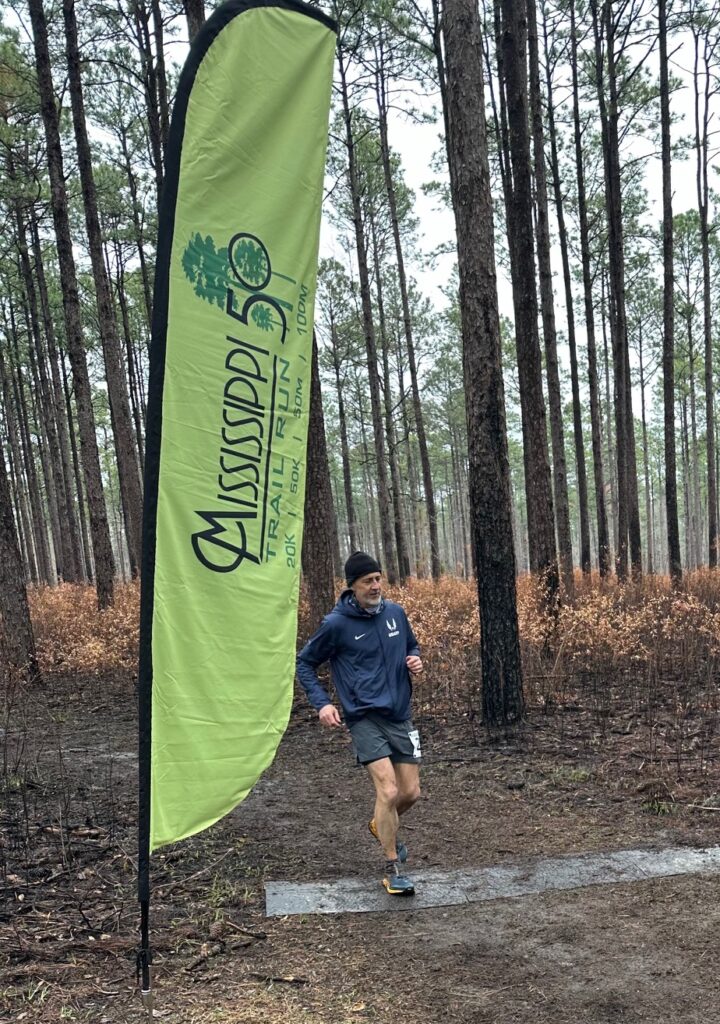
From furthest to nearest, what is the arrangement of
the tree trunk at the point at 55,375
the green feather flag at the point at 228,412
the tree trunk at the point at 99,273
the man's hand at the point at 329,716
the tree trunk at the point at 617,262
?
1. the tree trunk at the point at 55,375
2. the tree trunk at the point at 617,262
3. the tree trunk at the point at 99,273
4. the man's hand at the point at 329,716
5. the green feather flag at the point at 228,412

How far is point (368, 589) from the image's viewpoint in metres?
4.09

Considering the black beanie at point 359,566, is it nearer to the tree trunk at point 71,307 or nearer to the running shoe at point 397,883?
the running shoe at point 397,883

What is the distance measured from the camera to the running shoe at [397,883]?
156 inches

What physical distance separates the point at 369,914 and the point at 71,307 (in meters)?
11.6

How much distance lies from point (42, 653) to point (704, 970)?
952 centimetres

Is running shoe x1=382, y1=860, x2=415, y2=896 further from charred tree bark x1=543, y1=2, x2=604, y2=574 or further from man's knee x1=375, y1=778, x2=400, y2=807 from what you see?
charred tree bark x1=543, y1=2, x2=604, y2=574

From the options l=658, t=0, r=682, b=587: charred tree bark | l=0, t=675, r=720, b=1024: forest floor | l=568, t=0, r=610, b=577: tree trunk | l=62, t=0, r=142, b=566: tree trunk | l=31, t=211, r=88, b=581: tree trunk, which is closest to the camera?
l=0, t=675, r=720, b=1024: forest floor

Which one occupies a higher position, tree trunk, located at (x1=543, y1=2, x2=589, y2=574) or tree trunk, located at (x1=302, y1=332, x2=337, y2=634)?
tree trunk, located at (x1=543, y1=2, x2=589, y2=574)

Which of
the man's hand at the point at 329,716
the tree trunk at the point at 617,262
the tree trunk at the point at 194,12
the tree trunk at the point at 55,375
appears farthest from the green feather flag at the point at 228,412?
the tree trunk at the point at 55,375

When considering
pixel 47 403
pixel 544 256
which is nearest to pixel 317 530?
pixel 544 256

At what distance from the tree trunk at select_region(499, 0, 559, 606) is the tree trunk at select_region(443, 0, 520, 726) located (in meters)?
2.62

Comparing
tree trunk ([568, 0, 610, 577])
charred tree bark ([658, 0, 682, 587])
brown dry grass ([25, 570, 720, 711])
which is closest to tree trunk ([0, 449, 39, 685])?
brown dry grass ([25, 570, 720, 711])

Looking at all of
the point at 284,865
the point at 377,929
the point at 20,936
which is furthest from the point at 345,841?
the point at 20,936

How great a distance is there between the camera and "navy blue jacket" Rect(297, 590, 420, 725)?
408cm
